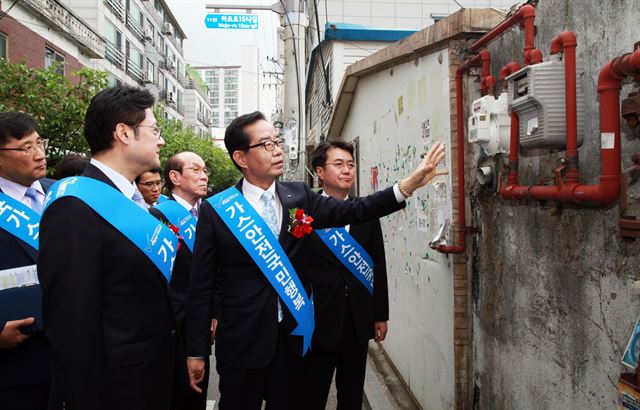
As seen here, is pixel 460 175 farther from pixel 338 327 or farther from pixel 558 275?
pixel 338 327

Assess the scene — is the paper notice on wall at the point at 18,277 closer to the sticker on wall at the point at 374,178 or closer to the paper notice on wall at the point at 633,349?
the paper notice on wall at the point at 633,349

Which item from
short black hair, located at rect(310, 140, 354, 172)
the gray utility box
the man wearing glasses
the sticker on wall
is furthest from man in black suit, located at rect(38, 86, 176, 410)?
the sticker on wall

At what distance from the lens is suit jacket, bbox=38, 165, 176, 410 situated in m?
1.93

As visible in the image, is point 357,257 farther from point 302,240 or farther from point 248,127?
point 248,127

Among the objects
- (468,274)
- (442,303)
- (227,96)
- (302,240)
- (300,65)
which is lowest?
(442,303)

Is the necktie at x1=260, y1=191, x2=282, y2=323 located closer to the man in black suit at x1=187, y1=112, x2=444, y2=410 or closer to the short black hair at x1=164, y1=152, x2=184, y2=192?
the man in black suit at x1=187, y1=112, x2=444, y2=410

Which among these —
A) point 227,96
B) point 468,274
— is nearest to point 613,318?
point 468,274

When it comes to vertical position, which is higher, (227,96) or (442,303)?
(227,96)

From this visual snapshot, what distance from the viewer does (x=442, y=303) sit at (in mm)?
3758

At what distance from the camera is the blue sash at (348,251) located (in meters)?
3.50

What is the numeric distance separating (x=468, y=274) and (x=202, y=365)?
1778mm

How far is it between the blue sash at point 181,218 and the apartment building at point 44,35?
1235cm

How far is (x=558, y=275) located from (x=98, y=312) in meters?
1.98

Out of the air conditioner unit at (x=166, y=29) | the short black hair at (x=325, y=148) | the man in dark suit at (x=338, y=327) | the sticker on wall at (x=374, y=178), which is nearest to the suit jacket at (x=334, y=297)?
the man in dark suit at (x=338, y=327)
